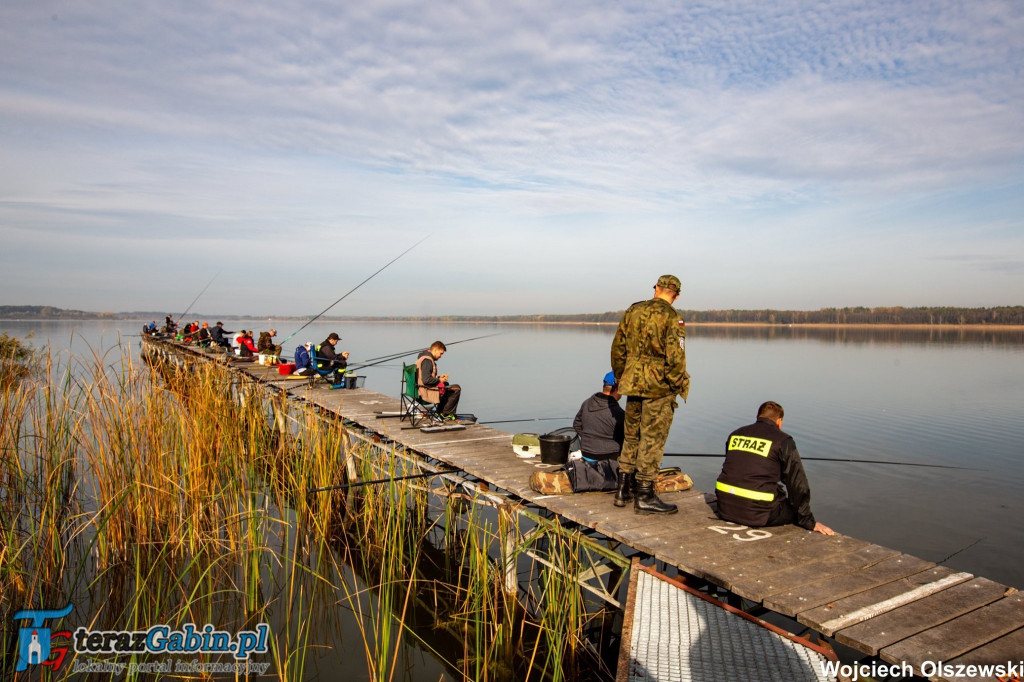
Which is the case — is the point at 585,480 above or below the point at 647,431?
below

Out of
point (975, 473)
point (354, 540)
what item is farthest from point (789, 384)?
point (354, 540)

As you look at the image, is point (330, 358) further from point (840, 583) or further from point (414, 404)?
point (840, 583)

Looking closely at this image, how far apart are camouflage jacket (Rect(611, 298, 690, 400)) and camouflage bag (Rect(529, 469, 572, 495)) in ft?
4.08

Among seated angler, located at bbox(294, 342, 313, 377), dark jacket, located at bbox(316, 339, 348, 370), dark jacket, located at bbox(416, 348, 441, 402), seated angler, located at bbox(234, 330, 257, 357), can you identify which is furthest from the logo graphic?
seated angler, located at bbox(234, 330, 257, 357)

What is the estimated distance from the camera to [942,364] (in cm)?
3419

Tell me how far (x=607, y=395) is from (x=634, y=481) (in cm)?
92

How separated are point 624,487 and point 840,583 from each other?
1953 millimetres

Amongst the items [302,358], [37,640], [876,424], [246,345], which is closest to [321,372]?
[302,358]

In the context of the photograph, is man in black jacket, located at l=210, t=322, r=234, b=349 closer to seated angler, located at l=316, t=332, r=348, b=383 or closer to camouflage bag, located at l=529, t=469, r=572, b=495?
seated angler, located at l=316, t=332, r=348, b=383

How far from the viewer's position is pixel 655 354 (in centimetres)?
511

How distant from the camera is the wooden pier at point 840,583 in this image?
10.3 ft

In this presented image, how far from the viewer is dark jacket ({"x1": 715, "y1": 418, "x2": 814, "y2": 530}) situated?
4.46 metres

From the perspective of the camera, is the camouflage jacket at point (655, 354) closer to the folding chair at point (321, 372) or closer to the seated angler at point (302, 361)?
the folding chair at point (321, 372)

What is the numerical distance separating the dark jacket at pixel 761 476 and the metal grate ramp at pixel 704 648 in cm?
101
